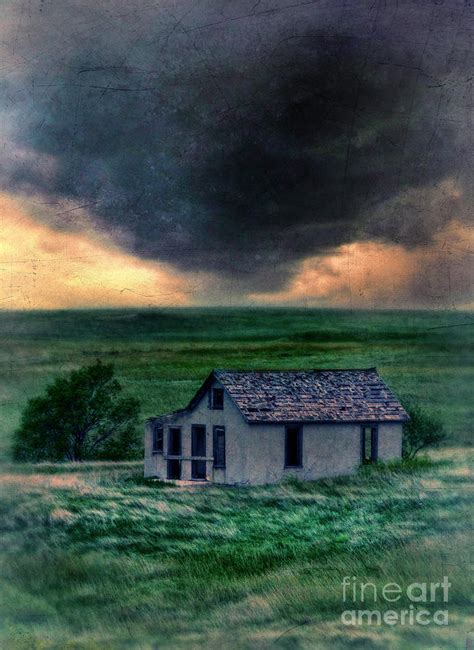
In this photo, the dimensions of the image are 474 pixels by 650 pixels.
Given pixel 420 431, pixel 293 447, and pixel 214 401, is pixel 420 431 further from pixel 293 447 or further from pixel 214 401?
pixel 214 401

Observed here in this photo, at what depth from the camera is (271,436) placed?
18.3 meters

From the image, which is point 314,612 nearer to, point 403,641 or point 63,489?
point 403,641

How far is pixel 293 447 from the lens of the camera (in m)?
18.3

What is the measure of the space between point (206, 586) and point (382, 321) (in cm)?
423

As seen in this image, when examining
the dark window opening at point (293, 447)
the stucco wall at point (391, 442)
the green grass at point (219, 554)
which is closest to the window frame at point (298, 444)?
the dark window opening at point (293, 447)

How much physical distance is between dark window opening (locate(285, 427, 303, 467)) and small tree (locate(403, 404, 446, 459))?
4.59 ft

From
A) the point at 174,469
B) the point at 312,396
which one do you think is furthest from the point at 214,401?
the point at 312,396

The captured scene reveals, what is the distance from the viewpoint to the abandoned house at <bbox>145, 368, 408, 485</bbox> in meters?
18.1

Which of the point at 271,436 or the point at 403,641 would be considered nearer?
the point at 403,641

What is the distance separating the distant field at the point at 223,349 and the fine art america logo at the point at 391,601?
2.14 metres

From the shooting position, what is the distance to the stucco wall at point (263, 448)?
1805 centimetres

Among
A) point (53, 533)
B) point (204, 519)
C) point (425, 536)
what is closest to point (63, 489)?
point (53, 533)

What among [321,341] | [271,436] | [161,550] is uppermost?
[321,341]

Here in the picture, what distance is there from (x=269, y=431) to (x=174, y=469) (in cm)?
136
